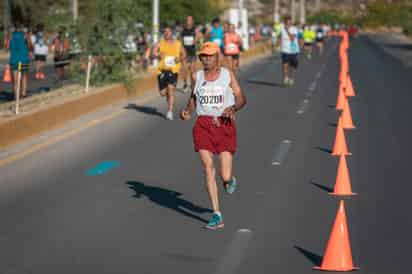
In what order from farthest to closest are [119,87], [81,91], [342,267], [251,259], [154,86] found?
[154,86] < [119,87] < [81,91] < [251,259] < [342,267]

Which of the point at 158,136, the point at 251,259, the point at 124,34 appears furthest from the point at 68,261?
the point at 124,34

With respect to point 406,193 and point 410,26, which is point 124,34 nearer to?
point 406,193

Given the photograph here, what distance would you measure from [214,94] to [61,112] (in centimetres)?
1006

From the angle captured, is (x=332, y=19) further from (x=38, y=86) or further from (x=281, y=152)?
(x=281, y=152)

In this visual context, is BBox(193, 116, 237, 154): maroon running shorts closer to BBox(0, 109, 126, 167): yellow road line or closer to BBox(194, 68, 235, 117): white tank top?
BBox(194, 68, 235, 117): white tank top

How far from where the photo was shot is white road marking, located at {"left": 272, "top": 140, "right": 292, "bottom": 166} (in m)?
15.2

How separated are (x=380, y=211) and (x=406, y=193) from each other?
1.29 m

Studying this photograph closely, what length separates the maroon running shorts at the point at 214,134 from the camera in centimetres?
1023

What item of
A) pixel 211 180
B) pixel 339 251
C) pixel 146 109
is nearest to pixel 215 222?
pixel 211 180

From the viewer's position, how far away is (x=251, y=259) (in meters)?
8.93

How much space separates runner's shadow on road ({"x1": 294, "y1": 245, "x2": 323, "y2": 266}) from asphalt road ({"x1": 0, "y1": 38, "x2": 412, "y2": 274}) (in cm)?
1

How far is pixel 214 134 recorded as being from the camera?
1023cm

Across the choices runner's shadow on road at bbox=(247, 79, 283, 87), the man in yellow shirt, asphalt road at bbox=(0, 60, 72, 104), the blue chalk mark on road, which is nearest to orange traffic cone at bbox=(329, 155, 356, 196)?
the blue chalk mark on road

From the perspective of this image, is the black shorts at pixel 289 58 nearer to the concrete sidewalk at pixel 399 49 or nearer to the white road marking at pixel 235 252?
the concrete sidewalk at pixel 399 49
